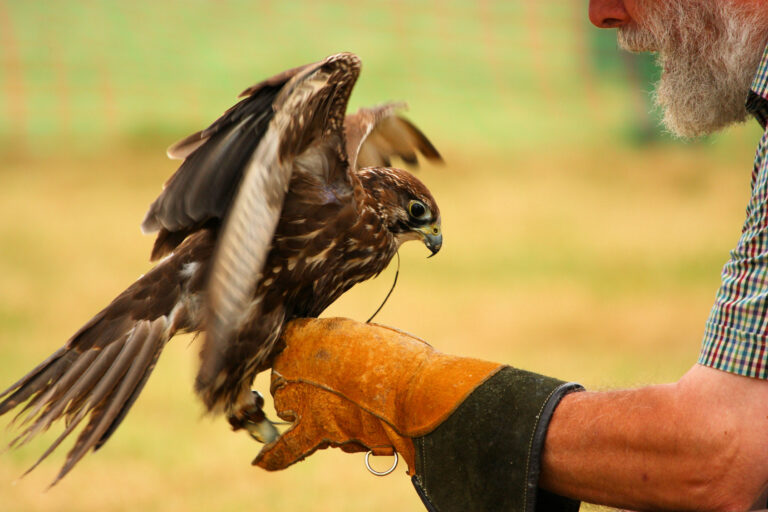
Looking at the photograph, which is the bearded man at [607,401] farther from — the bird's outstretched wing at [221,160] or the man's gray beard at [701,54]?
the bird's outstretched wing at [221,160]

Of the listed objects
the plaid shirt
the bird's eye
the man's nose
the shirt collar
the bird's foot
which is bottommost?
the bird's foot

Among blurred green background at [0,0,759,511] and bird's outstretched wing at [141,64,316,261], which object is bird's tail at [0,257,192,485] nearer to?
bird's outstretched wing at [141,64,316,261]

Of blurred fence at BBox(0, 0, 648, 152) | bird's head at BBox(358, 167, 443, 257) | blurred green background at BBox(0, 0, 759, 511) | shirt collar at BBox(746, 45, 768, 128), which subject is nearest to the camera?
shirt collar at BBox(746, 45, 768, 128)

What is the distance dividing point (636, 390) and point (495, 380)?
0.37 meters

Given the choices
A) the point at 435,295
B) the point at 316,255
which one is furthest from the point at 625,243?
the point at 316,255

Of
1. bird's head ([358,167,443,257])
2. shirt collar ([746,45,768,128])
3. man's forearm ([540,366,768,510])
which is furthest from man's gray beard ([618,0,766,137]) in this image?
bird's head ([358,167,443,257])

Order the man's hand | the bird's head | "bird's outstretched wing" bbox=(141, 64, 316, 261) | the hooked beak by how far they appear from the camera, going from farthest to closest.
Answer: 1. the hooked beak
2. the bird's head
3. "bird's outstretched wing" bbox=(141, 64, 316, 261)
4. the man's hand

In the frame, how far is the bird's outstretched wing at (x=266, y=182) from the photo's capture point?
8.17 ft

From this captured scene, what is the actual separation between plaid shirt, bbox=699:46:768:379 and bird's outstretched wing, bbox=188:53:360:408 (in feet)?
3.78

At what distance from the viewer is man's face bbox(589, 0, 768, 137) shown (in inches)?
90.7

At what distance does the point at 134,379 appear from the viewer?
2896 millimetres

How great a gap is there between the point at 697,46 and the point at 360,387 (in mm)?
1243

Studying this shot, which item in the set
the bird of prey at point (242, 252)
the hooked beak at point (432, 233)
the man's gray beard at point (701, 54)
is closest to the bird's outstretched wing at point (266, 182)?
the bird of prey at point (242, 252)

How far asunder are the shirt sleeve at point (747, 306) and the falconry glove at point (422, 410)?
0.40m
